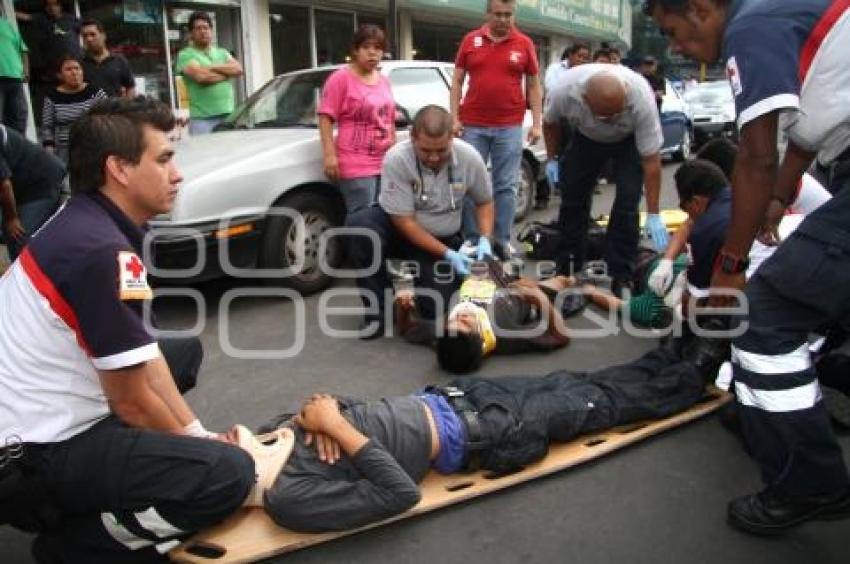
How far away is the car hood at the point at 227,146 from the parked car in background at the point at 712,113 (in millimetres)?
11407

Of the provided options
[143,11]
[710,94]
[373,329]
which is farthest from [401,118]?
[710,94]

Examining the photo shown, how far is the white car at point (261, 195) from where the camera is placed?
13.8 ft

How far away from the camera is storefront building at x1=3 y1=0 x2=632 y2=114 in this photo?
9062 millimetres

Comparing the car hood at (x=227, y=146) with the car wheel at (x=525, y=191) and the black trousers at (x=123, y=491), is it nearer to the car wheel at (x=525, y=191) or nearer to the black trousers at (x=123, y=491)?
the black trousers at (x=123, y=491)

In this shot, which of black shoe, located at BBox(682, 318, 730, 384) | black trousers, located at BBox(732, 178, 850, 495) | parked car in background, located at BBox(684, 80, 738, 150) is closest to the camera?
black trousers, located at BBox(732, 178, 850, 495)

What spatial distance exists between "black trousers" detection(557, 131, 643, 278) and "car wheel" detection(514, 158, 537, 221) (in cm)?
192

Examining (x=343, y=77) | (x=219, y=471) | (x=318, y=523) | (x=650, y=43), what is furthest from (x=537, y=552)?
(x=650, y=43)

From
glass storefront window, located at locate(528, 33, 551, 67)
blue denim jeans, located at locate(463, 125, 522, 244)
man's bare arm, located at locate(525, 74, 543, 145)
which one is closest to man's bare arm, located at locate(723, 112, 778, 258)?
blue denim jeans, located at locate(463, 125, 522, 244)

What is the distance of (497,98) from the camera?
17.5 feet

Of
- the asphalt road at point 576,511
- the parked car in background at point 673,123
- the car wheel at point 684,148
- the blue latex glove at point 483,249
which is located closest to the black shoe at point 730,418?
the asphalt road at point 576,511

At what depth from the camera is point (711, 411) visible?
3119 mm

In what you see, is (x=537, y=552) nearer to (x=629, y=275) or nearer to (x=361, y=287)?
(x=361, y=287)

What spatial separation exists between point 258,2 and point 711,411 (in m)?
9.65

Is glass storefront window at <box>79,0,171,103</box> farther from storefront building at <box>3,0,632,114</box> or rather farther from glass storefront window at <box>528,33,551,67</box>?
glass storefront window at <box>528,33,551,67</box>
